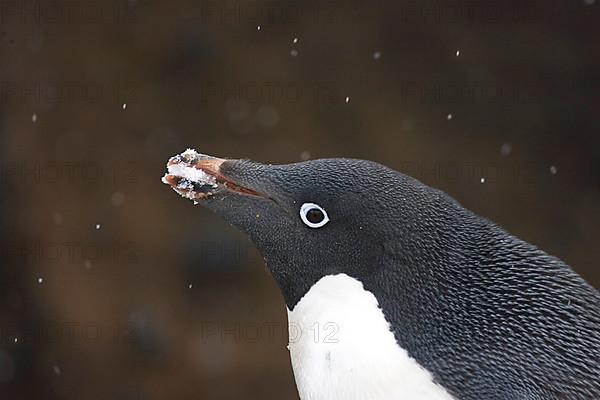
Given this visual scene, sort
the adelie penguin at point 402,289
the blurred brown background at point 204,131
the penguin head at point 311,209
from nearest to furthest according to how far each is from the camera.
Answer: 1. the adelie penguin at point 402,289
2. the penguin head at point 311,209
3. the blurred brown background at point 204,131

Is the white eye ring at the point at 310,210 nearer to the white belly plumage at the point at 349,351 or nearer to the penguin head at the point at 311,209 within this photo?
the penguin head at the point at 311,209

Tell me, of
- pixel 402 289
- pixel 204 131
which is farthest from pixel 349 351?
pixel 204 131

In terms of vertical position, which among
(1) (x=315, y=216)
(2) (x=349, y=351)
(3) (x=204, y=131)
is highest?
(3) (x=204, y=131)

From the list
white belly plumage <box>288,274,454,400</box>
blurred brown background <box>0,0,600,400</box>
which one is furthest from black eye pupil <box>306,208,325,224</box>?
blurred brown background <box>0,0,600,400</box>

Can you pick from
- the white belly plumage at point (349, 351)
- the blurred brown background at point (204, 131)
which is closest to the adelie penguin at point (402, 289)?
the white belly plumage at point (349, 351)

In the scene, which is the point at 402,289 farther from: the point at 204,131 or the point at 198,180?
the point at 204,131

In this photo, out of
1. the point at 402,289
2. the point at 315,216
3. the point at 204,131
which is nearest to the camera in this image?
the point at 402,289

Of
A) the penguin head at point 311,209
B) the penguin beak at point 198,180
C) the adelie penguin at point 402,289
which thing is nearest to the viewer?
the adelie penguin at point 402,289

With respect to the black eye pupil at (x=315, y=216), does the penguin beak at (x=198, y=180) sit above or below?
above
